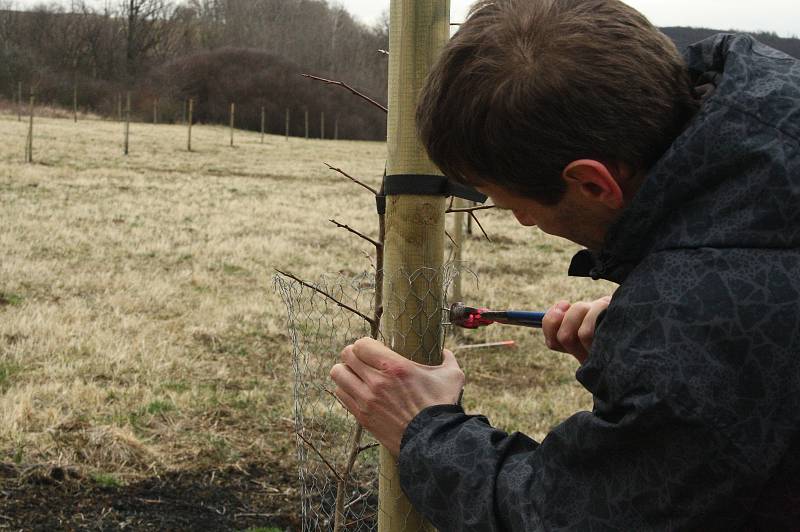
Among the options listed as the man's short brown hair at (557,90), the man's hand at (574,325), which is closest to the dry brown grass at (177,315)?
the man's hand at (574,325)

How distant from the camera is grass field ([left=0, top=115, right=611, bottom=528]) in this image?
13.3 feet

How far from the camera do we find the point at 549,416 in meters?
4.74

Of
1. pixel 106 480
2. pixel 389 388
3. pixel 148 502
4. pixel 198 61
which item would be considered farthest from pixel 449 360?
pixel 198 61

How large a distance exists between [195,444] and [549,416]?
80.7 inches

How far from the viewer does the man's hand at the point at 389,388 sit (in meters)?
1.35

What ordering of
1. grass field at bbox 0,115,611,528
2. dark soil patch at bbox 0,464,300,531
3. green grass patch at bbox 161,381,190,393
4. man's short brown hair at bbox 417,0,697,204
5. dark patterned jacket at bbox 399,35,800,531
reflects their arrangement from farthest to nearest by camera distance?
green grass patch at bbox 161,381,190,393
grass field at bbox 0,115,611,528
dark soil patch at bbox 0,464,300,531
man's short brown hair at bbox 417,0,697,204
dark patterned jacket at bbox 399,35,800,531

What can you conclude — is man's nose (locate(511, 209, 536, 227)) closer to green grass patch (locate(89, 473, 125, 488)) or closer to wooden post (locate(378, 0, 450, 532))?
wooden post (locate(378, 0, 450, 532))

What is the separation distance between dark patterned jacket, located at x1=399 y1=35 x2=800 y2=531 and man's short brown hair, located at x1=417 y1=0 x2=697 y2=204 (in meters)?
0.07

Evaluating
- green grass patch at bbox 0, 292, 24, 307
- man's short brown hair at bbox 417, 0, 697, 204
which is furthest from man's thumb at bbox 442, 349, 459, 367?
green grass patch at bbox 0, 292, 24, 307

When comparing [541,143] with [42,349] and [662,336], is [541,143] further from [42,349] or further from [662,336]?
[42,349]

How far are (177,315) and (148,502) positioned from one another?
3.61 m

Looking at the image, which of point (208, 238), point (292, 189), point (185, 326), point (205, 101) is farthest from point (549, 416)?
point (205, 101)

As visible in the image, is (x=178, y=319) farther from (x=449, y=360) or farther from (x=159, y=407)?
(x=449, y=360)

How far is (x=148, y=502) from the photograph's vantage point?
11.1ft
